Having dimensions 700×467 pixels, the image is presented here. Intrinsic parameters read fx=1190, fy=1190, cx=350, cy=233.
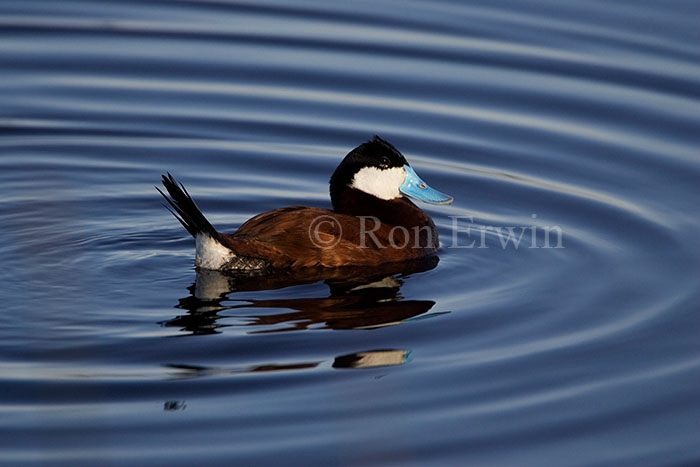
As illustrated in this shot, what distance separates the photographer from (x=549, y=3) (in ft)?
36.1

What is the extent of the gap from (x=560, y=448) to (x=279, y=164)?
173 inches

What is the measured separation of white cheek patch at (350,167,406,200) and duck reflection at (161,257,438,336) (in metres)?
0.56

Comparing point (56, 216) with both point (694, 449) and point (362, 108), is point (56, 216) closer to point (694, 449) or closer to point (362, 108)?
point (694, 449)

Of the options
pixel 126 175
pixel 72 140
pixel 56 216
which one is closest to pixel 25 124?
pixel 72 140

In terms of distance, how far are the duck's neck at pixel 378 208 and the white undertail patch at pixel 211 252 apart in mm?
961

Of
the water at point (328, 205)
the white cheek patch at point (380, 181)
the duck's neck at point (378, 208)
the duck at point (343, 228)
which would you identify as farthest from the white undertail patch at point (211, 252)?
the white cheek patch at point (380, 181)

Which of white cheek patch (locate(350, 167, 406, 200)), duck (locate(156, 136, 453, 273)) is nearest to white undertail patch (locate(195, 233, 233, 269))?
duck (locate(156, 136, 453, 273))

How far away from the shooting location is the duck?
21.9ft

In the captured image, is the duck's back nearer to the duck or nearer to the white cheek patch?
the duck

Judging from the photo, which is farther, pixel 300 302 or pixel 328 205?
pixel 328 205

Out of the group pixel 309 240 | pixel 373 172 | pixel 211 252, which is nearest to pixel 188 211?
pixel 211 252

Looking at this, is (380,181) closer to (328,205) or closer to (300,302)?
(328,205)

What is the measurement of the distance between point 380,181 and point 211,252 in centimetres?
129

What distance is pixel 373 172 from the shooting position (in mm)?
7336
